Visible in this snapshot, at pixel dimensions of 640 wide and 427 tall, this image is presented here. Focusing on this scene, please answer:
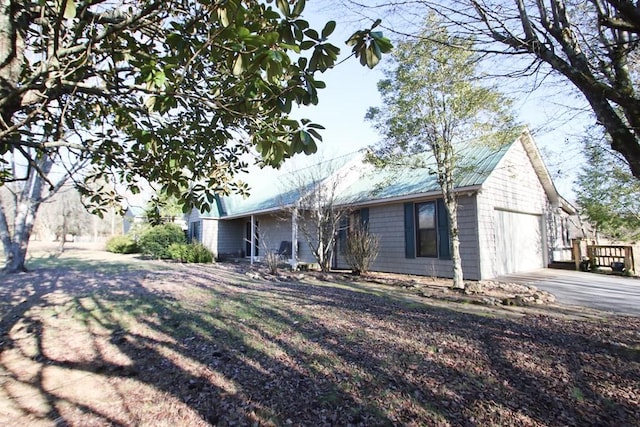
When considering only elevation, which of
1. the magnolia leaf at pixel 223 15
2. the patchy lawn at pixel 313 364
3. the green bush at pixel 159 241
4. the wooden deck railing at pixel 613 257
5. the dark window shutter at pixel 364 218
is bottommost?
the patchy lawn at pixel 313 364

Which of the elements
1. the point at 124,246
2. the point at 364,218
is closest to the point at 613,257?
the point at 364,218

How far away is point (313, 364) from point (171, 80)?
2898 millimetres

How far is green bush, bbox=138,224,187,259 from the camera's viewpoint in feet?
56.8

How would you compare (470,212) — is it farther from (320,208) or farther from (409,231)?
(320,208)

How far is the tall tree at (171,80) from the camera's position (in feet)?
6.17

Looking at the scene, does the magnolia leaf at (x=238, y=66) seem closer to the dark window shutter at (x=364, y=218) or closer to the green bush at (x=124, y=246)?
the dark window shutter at (x=364, y=218)

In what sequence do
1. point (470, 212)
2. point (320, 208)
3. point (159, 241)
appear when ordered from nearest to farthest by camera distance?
point (470, 212), point (320, 208), point (159, 241)

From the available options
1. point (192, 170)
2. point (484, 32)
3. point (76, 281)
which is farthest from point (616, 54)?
point (76, 281)

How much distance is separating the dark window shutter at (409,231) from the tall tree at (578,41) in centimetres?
627

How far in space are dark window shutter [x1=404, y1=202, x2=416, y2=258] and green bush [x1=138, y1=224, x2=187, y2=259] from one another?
12.1 meters

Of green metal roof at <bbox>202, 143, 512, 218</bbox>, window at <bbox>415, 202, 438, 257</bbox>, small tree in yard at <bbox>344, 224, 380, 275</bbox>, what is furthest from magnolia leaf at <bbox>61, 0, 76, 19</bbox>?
window at <bbox>415, 202, 438, 257</bbox>

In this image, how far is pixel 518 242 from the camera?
11273 mm

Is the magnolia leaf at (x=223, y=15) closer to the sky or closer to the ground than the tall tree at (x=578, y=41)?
closer to the ground

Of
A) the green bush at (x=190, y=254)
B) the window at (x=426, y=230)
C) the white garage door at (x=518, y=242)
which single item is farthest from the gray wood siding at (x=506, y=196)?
the green bush at (x=190, y=254)
